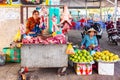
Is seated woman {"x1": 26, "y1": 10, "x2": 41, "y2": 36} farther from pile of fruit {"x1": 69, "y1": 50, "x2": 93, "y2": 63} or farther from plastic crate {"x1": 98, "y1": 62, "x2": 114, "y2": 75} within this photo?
plastic crate {"x1": 98, "y1": 62, "x2": 114, "y2": 75}

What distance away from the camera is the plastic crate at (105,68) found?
273 inches

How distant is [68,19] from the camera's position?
6.62m

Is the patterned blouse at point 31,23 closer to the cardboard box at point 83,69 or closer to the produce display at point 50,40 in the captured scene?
the produce display at point 50,40

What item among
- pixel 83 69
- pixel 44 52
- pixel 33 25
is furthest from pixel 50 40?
pixel 33 25

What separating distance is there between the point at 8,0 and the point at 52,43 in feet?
11.2

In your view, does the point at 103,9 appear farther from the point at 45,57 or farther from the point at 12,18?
the point at 45,57

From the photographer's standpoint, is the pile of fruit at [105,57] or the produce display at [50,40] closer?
the produce display at [50,40]

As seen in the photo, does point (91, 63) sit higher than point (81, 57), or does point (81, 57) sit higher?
point (81, 57)

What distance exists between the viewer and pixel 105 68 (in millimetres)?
6949

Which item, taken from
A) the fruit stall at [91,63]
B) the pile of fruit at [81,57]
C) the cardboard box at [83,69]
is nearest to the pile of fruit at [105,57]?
the fruit stall at [91,63]

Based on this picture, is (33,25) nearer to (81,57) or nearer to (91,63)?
(81,57)

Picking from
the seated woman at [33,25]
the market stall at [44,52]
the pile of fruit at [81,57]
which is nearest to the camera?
the market stall at [44,52]

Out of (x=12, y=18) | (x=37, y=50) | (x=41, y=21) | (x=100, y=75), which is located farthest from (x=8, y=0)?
(x=100, y=75)

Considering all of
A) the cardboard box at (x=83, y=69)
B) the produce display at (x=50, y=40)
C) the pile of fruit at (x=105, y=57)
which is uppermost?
the produce display at (x=50, y=40)
